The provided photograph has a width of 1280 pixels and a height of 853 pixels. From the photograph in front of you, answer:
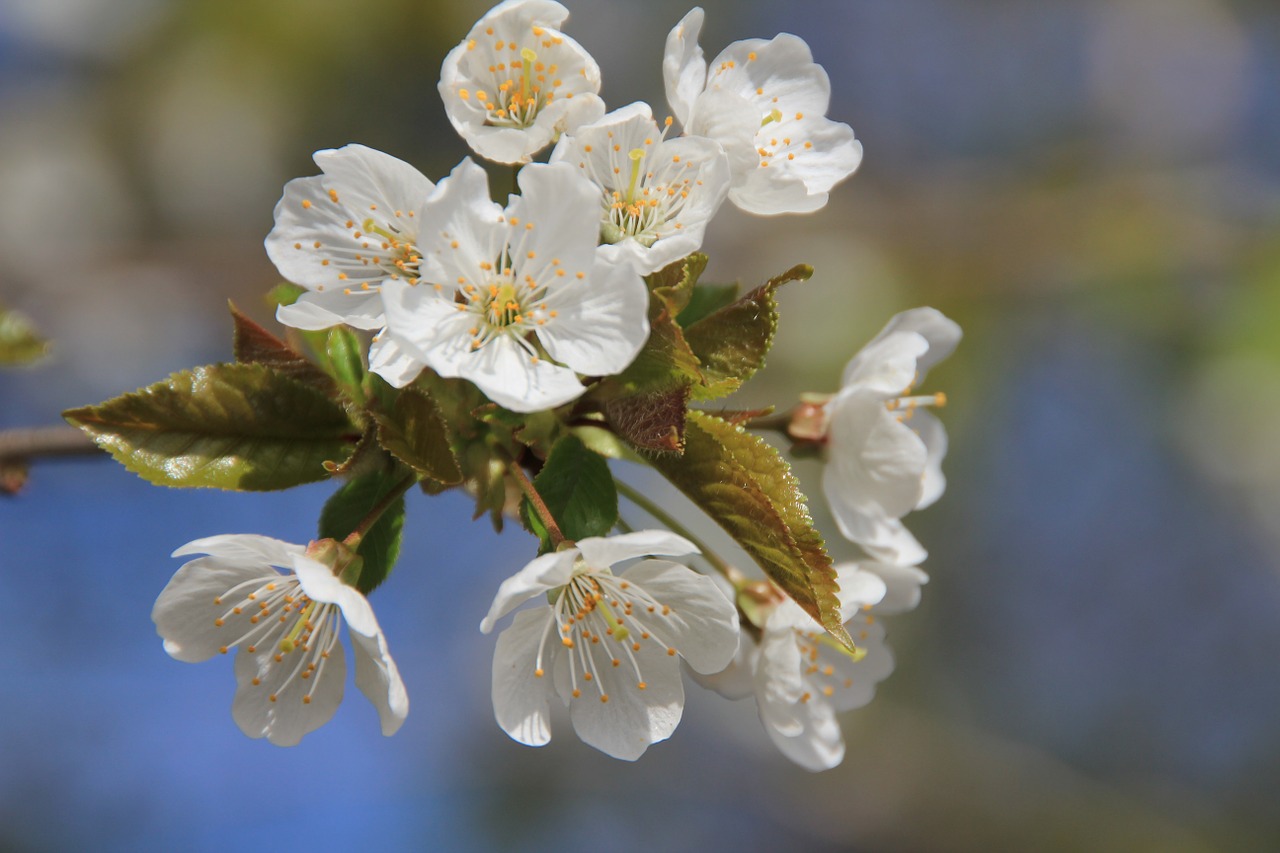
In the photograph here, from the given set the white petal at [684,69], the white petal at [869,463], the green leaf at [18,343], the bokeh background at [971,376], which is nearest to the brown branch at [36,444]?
the green leaf at [18,343]

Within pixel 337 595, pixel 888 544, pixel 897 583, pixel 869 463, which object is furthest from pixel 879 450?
pixel 337 595

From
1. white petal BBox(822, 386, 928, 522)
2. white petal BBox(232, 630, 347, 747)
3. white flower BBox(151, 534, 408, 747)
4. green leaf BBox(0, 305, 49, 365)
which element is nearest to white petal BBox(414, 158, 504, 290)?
white flower BBox(151, 534, 408, 747)

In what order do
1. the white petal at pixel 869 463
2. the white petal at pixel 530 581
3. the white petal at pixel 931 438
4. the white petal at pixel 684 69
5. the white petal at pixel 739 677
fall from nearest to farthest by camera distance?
the white petal at pixel 530 581, the white petal at pixel 684 69, the white petal at pixel 869 463, the white petal at pixel 739 677, the white petal at pixel 931 438

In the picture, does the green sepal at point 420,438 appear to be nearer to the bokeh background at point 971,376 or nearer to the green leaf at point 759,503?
the green leaf at point 759,503

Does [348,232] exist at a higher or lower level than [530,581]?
higher

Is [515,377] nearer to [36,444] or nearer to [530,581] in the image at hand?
[530,581]

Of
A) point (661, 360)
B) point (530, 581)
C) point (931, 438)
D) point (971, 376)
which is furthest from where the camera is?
point (971, 376)
